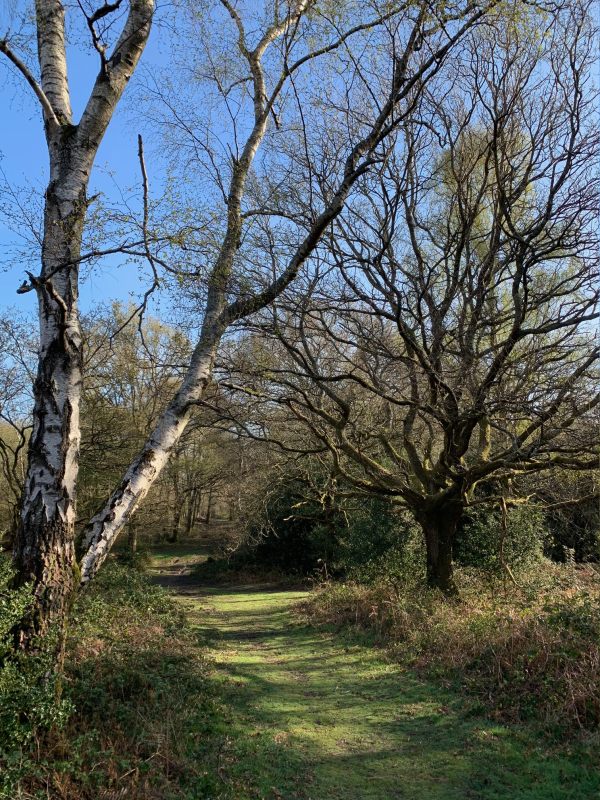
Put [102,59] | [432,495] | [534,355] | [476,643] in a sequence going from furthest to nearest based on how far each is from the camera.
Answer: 1. [432,495]
2. [534,355]
3. [476,643]
4. [102,59]

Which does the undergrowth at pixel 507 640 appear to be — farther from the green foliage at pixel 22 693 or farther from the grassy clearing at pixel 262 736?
the green foliage at pixel 22 693

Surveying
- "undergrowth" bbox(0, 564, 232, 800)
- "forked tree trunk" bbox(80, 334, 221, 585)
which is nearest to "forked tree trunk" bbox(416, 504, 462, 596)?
"undergrowth" bbox(0, 564, 232, 800)

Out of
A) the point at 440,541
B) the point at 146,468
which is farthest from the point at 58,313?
the point at 440,541

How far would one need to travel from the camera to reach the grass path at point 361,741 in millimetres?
4555

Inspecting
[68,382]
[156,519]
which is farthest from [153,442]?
[156,519]

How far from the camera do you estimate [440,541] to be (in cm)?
1151

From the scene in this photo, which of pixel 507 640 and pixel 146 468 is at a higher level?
pixel 146 468

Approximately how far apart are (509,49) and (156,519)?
20384 millimetres

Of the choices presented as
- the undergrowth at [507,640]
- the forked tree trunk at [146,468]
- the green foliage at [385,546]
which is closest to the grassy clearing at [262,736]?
the undergrowth at [507,640]

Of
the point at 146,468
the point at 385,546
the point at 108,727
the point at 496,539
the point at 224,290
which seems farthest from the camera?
the point at 385,546

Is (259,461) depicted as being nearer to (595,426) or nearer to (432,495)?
(432,495)

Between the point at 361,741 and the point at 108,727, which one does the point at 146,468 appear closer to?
the point at 108,727

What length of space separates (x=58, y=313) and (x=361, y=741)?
17.0ft

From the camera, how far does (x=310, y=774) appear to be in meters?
4.85
